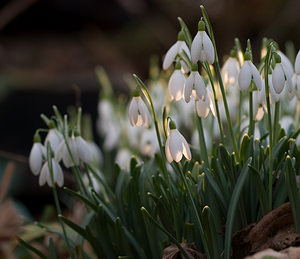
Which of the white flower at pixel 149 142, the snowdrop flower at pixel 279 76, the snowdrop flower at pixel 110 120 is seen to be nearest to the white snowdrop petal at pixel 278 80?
the snowdrop flower at pixel 279 76

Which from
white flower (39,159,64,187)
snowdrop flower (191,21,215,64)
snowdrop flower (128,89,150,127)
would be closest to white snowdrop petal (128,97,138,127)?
snowdrop flower (128,89,150,127)

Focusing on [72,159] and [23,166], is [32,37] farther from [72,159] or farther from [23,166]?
[72,159]

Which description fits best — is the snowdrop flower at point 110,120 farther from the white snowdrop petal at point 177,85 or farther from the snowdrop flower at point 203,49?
the snowdrop flower at point 203,49

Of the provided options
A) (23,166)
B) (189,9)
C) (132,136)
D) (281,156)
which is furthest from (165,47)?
(281,156)

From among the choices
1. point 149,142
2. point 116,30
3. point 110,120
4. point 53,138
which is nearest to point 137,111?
point 53,138

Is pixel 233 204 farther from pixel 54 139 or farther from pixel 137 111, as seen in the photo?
pixel 54 139

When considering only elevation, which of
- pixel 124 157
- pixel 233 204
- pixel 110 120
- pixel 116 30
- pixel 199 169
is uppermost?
pixel 116 30
